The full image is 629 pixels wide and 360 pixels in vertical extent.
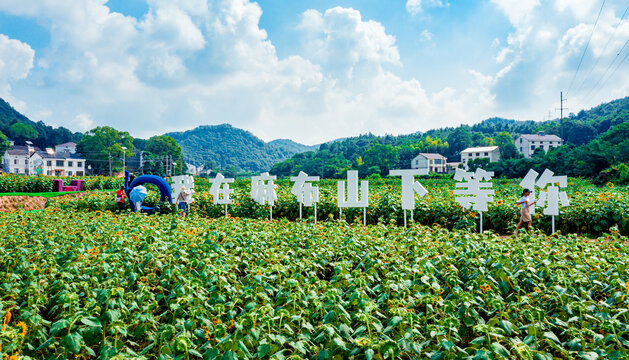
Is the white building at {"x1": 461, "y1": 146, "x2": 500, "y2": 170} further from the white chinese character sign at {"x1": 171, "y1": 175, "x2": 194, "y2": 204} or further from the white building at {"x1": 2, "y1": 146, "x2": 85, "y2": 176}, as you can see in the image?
the white building at {"x1": 2, "y1": 146, "x2": 85, "y2": 176}

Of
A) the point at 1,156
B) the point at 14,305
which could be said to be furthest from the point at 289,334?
the point at 1,156

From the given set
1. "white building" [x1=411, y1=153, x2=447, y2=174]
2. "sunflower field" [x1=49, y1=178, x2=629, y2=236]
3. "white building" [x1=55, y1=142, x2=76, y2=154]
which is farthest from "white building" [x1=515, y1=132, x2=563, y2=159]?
"white building" [x1=55, y1=142, x2=76, y2=154]

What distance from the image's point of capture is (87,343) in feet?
8.52

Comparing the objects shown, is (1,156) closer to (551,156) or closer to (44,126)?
(44,126)

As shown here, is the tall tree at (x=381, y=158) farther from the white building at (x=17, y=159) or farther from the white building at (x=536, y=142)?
the white building at (x=17, y=159)

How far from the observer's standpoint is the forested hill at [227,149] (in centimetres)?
11900

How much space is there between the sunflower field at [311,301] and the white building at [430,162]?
67.5 metres

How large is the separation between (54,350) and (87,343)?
0.29m

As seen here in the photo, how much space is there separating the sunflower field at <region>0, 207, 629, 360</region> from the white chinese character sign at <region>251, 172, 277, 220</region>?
20.0 ft

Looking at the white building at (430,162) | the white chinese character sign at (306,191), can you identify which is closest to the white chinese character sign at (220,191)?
the white chinese character sign at (306,191)

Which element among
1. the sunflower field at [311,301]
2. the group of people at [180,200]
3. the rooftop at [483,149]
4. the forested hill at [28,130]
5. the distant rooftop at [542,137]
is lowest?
the sunflower field at [311,301]

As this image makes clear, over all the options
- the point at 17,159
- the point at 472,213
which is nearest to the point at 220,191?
the point at 472,213

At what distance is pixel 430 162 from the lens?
231 feet

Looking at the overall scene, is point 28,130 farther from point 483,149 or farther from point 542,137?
point 542,137
